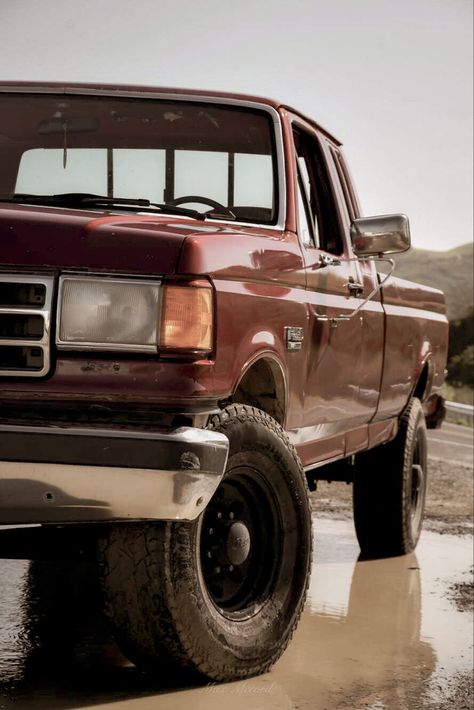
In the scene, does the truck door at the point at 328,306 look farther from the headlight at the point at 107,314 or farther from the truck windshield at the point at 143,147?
the headlight at the point at 107,314

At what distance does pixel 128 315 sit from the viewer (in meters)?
3.89

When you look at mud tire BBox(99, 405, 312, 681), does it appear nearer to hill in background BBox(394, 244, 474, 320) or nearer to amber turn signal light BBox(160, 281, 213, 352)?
amber turn signal light BBox(160, 281, 213, 352)

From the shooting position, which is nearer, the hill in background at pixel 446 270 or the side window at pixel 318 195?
the side window at pixel 318 195

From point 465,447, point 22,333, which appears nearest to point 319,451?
point 22,333

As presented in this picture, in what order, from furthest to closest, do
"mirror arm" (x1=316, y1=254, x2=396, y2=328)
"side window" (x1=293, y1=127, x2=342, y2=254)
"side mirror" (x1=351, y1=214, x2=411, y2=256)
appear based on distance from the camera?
"side window" (x1=293, y1=127, x2=342, y2=254) → "side mirror" (x1=351, y1=214, x2=411, y2=256) → "mirror arm" (x1=316, y1=254, x2=396, y2=328)

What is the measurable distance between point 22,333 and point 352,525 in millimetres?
4884

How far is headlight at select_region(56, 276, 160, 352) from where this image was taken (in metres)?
3.85

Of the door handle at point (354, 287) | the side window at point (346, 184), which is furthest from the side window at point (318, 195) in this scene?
the side window at point (346, 184)

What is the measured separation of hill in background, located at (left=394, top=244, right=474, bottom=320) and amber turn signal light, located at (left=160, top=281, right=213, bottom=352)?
132 meters

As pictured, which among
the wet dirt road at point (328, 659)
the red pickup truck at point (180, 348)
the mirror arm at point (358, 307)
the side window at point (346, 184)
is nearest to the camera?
the red pickup truck at point (180, 348)

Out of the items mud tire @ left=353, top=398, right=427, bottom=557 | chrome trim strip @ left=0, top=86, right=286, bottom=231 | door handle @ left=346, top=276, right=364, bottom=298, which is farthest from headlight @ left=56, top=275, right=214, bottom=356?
mud tire @ left=353, top=398, right=427, bottom=557

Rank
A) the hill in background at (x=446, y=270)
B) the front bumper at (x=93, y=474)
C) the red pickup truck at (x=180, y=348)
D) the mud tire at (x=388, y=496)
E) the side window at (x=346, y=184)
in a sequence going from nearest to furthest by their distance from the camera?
1. the front bumper at (x=93, y=474)
2. the red pickup truck at (x=180, y=348)
3. the side window at (x=346, y=184)
4. the mud tire at (x=388, y=496)
5. the hill in background at (x=446, y=270)

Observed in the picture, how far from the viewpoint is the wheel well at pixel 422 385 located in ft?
25.9

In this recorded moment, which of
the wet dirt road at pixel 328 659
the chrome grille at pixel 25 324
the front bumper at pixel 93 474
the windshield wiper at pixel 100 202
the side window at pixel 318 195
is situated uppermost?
the side window at pixel 318 195
